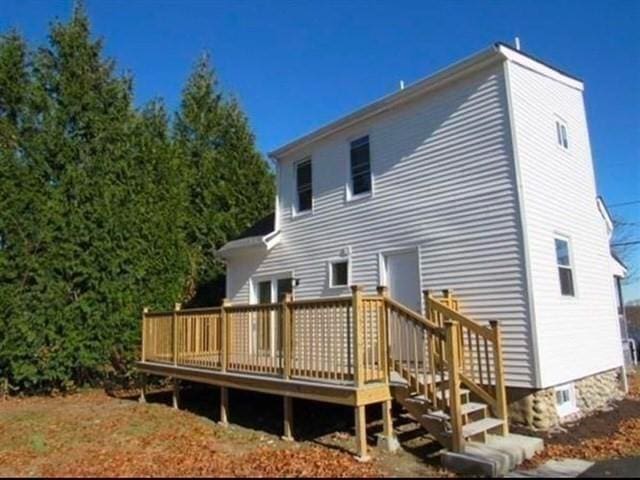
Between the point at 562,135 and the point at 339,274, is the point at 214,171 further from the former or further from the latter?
the point at 562,135

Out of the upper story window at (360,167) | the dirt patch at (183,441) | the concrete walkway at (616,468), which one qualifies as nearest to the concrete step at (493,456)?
the dirt patch at (183,441)

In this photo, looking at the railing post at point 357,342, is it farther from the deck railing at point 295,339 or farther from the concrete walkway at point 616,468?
the concrete walkway at point 616,468

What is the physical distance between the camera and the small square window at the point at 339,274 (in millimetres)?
10901

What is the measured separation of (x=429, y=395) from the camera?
678 cm

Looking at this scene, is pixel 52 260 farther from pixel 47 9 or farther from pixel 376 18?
pixel 376 18

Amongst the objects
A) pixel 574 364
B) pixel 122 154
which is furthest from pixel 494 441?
pixel 122 154

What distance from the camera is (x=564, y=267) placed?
8.99m

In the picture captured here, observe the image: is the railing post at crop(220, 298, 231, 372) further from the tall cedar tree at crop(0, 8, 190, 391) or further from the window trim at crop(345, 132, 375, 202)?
the tall cedar tree at crop(0, 8, 190, 391)

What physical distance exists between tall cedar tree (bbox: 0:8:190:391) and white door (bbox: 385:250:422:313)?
657cm

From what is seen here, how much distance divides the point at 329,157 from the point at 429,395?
21.6ft

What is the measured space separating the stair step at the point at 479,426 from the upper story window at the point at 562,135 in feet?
18.7

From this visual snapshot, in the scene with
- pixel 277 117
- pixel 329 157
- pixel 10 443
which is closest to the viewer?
pixel 10 443

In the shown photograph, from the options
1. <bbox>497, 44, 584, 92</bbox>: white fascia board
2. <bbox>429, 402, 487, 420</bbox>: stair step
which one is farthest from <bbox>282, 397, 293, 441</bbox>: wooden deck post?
<bbox>497, 44, 584, 92</bbox>: white fascia board

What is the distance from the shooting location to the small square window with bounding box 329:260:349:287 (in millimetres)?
10901
